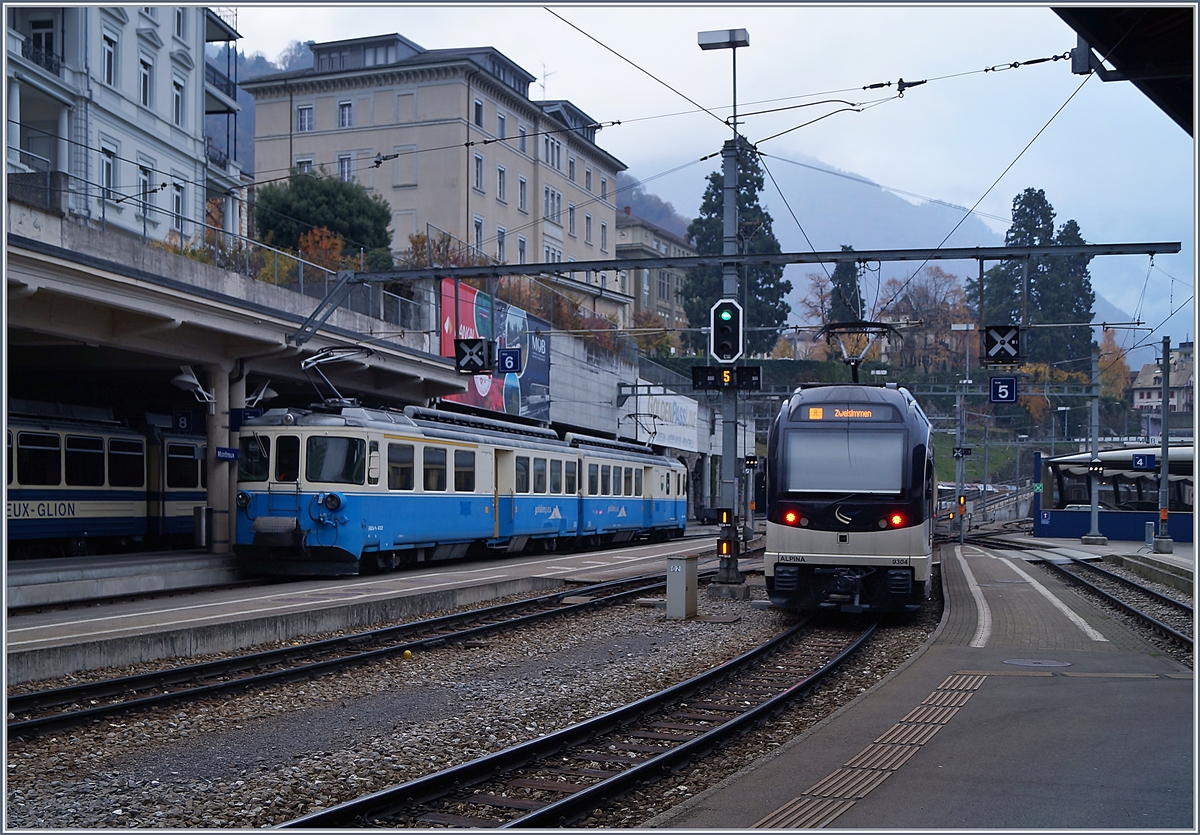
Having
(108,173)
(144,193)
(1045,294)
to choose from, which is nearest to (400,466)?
(144,193)

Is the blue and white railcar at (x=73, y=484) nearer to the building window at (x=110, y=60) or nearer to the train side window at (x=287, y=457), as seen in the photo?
the train side window at (x=287, y=457)

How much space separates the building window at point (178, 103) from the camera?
41375mm

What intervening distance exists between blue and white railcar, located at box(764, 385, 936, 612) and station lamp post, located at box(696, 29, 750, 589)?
182 cm

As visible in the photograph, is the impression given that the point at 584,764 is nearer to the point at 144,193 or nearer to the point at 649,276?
the point at 144,193

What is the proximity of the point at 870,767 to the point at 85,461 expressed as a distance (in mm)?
20005

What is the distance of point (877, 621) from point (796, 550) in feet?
7.27

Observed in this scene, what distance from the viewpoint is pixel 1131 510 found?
4484 cm

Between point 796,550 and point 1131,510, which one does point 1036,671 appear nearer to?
point 796,550

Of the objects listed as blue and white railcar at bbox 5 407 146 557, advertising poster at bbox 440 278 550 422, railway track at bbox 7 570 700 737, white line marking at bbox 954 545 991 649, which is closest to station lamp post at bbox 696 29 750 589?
railway track at bbox 7 570 700 737

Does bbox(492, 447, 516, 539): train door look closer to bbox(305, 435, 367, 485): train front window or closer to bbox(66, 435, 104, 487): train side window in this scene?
bbox(305, 435, 367, 485): train front window

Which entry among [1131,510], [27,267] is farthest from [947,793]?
[1131,510]

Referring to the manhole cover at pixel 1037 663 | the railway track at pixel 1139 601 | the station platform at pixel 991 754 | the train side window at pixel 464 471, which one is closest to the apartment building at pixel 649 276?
the railway track at pixel 1139 601

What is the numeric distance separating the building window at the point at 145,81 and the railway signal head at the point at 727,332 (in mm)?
29586

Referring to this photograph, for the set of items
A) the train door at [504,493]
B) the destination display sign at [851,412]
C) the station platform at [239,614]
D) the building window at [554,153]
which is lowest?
the station platform at [239,614]
